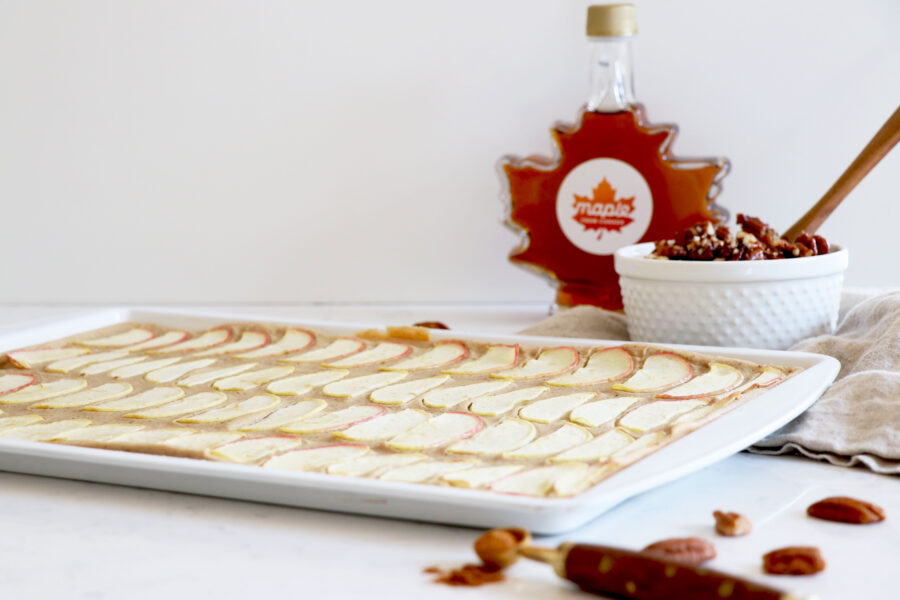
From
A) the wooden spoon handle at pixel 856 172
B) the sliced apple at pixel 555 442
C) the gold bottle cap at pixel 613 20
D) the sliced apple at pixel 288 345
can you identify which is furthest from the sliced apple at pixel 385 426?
the gold bottle cap at pixel 613 20

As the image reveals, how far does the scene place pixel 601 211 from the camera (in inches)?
61.2

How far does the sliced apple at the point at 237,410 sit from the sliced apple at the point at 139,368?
18cm

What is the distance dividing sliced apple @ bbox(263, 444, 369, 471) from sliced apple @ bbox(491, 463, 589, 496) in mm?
134

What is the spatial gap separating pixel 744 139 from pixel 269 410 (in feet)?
3.29

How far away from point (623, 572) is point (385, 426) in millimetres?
329

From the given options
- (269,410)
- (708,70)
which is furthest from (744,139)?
(269,410)

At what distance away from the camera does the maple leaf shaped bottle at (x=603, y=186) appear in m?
1.52

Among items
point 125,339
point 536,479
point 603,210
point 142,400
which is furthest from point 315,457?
point 603,210

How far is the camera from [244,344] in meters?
1.30

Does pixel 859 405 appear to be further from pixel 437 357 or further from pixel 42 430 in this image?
pixel 42 430

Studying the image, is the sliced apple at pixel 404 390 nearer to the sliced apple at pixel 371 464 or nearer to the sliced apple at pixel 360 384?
the sliced apple at pixel 360 384

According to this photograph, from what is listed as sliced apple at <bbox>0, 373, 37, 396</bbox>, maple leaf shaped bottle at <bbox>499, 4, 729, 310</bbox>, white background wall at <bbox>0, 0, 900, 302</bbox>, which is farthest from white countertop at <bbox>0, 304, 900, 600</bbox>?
white background wall at <bbox>0, 0, 900, 302</bbox>

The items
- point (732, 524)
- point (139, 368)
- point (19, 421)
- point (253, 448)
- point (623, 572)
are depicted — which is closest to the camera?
point (623, 572)

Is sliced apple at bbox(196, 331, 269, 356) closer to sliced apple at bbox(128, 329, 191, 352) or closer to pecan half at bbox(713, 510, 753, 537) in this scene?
sliced apple at bbox(128, 329, 191, 352)
